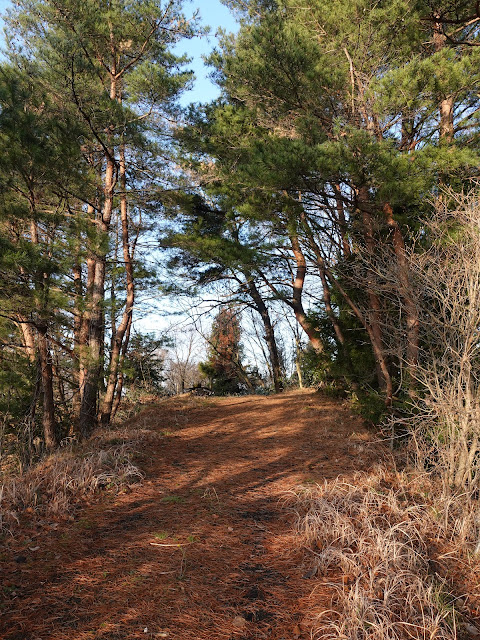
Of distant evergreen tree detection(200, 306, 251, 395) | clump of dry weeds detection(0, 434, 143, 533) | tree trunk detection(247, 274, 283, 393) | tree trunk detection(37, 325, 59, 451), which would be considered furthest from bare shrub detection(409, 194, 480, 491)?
distant evergreen tree detection(200, 306, 251, 395)

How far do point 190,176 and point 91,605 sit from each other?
788cm

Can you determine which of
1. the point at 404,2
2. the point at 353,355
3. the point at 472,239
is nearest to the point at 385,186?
the point at 472,239

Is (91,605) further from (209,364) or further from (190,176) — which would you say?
(209,364)

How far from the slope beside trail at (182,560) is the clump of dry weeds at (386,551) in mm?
199

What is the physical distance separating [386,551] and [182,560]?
148 cm

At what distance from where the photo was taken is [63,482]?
167 inches

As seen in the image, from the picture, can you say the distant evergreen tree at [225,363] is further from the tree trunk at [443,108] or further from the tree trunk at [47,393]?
the tree trunk at [443,108]

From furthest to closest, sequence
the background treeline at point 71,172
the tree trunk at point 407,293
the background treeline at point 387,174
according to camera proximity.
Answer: the background treeline at point 71,172 → the tree trunk at point 407,293 → the background treeline at point 387,174

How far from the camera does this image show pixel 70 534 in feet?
11.6

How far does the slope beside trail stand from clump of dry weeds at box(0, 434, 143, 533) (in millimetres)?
194

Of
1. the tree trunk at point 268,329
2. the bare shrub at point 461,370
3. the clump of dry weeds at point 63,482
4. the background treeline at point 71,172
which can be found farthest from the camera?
the tree trunk at point 268,329

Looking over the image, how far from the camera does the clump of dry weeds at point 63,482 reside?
388 centimetres

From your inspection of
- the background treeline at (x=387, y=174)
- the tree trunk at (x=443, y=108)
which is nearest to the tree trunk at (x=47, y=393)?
the background treeline at (x=387, y=174)

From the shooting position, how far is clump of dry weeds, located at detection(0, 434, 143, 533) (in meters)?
3.88
